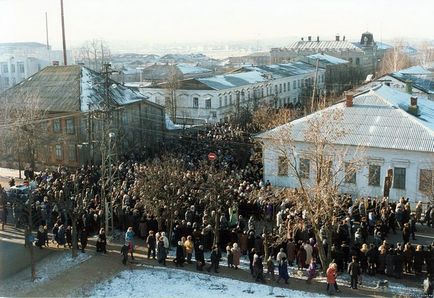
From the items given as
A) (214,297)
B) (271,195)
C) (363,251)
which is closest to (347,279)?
(363,251)

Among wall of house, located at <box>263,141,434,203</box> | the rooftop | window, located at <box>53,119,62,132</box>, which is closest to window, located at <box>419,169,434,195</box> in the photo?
wall of house, located at <box>263,141,434,203</box>

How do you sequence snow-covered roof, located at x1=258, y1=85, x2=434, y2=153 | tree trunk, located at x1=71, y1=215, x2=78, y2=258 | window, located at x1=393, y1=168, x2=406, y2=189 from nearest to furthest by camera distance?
tree trunk, located at x1=71, y1=215, x2=78, y2=258
snow-covered roof, located at x1=258, y1=85, x2=434, y2=153
window, located at x1=393, y1=168, x2=406, y2=189

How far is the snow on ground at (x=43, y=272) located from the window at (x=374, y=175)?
1464 cm

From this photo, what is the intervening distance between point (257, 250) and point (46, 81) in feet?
81.7

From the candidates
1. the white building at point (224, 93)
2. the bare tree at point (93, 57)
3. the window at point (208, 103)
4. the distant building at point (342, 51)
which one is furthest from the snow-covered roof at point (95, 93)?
the distant building at point (342, 51)

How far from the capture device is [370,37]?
108438mm

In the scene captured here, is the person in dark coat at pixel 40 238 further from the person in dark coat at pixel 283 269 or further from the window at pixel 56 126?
the window at pixel 56 126

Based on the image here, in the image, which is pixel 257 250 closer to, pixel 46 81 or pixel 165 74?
pixel 46 81

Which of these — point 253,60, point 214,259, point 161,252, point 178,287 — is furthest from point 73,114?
point 253,60

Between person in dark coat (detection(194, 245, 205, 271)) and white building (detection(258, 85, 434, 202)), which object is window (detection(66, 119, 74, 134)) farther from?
person in dark coat (detection(194, 245, 205, 271))

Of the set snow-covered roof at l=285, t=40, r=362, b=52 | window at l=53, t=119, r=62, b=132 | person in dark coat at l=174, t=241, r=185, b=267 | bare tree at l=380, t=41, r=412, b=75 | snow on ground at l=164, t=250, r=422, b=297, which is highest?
snow-covered roof at l=285, t=40, r=362, b=52

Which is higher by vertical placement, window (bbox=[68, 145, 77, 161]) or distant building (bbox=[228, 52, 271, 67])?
distant building (bbox=[228, 52, 271, 67])

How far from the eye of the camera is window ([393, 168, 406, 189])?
2619cm

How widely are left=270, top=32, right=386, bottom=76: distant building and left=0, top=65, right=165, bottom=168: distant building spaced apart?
2506 inches
